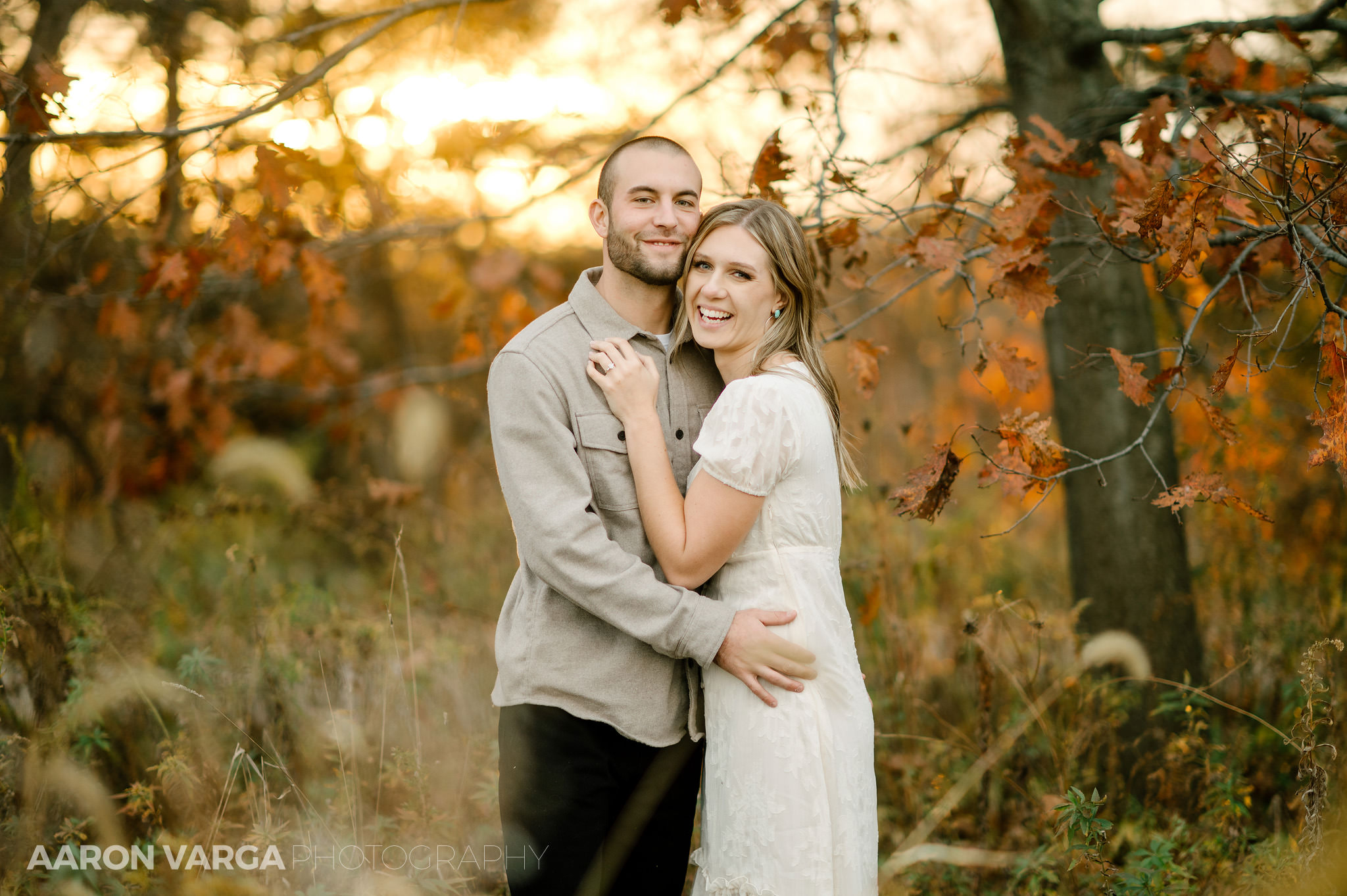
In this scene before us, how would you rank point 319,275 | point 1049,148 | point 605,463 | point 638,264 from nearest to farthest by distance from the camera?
point 605,463, point 638,264, point 1049,148, point 319,275

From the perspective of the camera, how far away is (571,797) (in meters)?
2.05

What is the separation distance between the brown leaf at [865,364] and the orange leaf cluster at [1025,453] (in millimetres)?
474

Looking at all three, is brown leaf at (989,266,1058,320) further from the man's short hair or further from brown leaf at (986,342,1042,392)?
the man's short hair

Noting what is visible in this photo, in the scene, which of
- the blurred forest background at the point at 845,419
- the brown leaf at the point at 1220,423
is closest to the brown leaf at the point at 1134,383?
the blurred forest background at the point at 845,419

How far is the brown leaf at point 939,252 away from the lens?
232 cm

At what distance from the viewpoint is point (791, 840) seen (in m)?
1.87

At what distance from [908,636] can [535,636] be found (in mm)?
1912

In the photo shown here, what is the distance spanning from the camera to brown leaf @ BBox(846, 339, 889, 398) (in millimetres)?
2566

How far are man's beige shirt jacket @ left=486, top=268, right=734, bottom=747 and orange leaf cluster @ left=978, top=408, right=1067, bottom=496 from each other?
2.52 feet

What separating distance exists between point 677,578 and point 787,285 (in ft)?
2.70

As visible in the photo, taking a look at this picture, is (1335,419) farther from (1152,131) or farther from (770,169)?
(770,169)

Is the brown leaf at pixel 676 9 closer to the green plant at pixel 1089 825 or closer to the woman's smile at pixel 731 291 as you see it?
the woman's smile at pixel 731 291

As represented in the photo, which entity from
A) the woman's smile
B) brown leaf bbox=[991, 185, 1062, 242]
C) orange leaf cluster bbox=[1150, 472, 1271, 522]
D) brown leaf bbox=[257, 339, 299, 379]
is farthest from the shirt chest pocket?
brown leaf bbox=[257, 339, 299, 379]

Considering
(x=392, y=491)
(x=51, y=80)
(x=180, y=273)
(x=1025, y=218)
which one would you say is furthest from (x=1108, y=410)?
(x=51, y=80)
